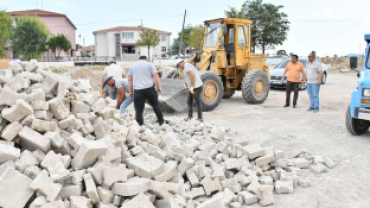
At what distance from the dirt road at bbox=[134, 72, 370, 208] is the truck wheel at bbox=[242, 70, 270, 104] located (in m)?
0.29

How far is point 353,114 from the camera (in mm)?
5840

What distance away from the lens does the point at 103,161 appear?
136 inches

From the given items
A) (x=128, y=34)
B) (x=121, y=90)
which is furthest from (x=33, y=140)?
(x=128, y=34)

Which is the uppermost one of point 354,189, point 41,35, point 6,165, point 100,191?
point 41,35

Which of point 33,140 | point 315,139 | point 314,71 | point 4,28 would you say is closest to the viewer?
point 33,140

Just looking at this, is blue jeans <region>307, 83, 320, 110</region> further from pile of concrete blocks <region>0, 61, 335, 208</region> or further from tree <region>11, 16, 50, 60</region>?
tree <region>11, 16, 50, 60</region>

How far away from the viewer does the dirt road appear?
12.7 feet

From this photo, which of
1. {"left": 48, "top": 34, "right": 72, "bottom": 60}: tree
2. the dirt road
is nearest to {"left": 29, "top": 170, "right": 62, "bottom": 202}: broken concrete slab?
the dirt road

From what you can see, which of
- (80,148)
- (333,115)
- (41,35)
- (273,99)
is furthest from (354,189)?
(41,35)

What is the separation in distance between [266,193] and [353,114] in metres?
3.09

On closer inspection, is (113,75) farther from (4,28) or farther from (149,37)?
(149,37)

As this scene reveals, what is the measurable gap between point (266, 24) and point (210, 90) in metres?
32.4

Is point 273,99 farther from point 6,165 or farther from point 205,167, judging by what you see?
point 6,165

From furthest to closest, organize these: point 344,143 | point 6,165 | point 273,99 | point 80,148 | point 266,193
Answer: point 273,99 → point 344,143 → point 266,193 → point 80,148 → point 6,165
